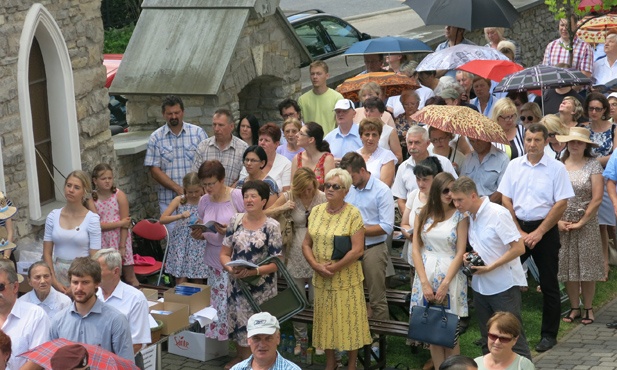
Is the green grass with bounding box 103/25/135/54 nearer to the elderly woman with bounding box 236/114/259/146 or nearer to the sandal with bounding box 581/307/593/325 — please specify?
the elderly woman with bounding box 236/114/259/146

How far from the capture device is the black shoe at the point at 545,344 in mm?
10656

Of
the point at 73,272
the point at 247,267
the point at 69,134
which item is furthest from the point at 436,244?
the point at 69,134

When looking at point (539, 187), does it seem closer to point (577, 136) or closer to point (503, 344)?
point (577, 136)

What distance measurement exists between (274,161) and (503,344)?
167 inches

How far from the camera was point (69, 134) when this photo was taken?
39.5 ft

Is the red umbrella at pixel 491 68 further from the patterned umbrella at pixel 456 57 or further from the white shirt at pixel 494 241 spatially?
the white shirt at pixel 494 241

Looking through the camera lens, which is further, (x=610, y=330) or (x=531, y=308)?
(x=531, y=308)

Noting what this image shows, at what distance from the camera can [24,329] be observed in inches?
333

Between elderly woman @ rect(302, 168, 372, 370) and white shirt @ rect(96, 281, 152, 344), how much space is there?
186 centimetres

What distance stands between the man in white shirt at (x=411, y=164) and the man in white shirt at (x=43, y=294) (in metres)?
3.53

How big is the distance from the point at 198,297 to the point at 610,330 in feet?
12.9

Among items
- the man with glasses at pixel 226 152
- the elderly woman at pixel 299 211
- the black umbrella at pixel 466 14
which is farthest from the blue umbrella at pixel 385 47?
the elderly woman at pixel 299 211

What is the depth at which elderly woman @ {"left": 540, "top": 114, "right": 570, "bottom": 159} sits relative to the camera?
11.8 m

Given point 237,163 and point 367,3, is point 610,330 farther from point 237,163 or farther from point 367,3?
point 367,3
